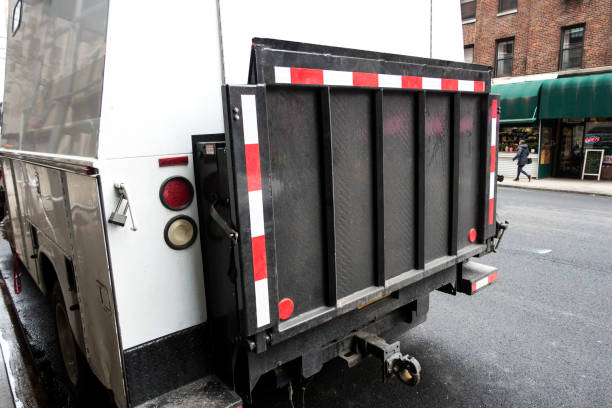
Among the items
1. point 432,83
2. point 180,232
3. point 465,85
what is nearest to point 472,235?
point 465,85

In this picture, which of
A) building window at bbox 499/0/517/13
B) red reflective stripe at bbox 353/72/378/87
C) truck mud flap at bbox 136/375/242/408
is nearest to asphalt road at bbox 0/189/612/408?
truck mud flap at bbox 136/375/242/408

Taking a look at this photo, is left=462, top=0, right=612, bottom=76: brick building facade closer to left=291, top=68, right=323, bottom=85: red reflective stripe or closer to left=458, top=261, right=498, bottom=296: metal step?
left=458, top=261, right=498, bottom=296: metal step

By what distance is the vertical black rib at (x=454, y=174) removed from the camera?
284 cm

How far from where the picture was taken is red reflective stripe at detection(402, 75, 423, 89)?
2.48 meters

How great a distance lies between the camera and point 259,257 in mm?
1994

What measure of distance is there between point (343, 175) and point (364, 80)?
51 centimetres

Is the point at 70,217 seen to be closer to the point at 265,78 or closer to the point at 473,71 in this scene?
the point at 265,78

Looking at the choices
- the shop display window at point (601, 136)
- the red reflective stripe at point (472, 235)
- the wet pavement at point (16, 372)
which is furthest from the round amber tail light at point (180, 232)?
the shop display window at point (601, 136)

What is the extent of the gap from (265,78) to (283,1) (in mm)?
865

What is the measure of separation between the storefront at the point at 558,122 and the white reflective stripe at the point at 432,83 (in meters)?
16.2

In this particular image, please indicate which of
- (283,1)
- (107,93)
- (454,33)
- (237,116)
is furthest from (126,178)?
(454,33)

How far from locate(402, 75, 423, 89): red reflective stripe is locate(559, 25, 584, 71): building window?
735 inches

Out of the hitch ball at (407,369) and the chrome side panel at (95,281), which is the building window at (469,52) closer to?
the hitch ball at (407,369)

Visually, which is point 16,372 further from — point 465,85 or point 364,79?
point 465,85
